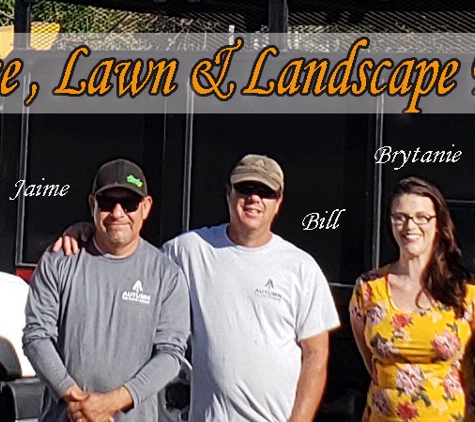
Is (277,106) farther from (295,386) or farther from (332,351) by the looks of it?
(295,386)

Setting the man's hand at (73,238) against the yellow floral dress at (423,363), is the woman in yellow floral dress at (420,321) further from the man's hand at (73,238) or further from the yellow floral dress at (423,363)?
the man's hand at (73,238)

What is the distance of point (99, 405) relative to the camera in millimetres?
3863

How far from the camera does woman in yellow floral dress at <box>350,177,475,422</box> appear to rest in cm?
432

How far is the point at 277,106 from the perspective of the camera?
6.34 metres

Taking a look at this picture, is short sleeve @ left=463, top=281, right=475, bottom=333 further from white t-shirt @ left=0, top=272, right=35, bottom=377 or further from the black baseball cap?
white t-shirt @ left=0, top=272, right=35, bottom=377

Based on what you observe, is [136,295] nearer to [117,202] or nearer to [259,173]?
[117,202]

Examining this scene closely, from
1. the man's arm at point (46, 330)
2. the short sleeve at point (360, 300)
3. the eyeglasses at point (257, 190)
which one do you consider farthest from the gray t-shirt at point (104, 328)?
the short sleeve at point (360, 300)

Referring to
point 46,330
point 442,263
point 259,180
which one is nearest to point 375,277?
point 442,263

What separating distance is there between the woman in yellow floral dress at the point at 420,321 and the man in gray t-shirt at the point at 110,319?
830mm

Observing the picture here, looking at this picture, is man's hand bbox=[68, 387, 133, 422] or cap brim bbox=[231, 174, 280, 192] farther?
cap brim bbox=[231, 174, 280, 192]

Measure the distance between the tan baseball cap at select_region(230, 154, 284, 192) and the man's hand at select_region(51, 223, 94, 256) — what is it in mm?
579

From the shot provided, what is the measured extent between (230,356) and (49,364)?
67cm

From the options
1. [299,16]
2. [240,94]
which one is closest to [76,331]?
[240,94]

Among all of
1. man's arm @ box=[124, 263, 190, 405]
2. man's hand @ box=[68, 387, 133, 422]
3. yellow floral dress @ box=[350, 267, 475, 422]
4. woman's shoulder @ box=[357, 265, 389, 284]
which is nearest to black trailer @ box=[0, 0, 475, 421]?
woman's shoulder @ box=[357, 265, 389, 284]
